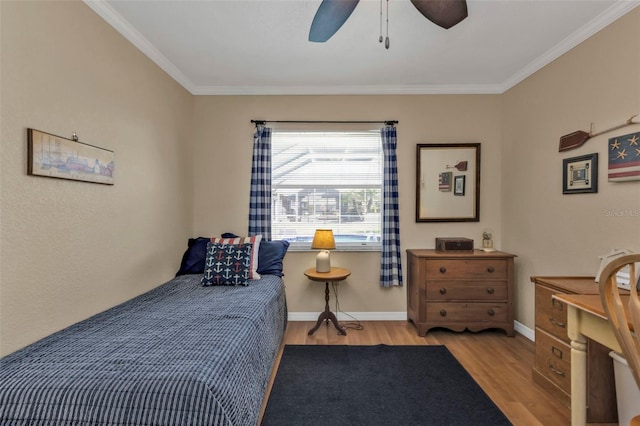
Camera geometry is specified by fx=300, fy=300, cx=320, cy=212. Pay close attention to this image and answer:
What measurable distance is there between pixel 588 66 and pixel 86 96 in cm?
365

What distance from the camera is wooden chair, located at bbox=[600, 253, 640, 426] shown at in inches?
40.3

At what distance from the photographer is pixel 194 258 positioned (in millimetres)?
3098

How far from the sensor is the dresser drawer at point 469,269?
9.86 feet

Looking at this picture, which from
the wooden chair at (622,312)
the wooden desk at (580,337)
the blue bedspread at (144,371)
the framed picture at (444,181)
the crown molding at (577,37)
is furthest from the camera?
the framed picture at (444,181)

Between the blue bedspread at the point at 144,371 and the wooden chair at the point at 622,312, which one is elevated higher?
the wooden chair at the point at 622,312

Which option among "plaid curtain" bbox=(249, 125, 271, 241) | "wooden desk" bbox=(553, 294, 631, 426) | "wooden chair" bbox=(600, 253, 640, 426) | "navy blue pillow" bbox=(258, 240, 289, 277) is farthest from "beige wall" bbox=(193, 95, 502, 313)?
"wooden chair" bbox=(600, 253, 640, 426)

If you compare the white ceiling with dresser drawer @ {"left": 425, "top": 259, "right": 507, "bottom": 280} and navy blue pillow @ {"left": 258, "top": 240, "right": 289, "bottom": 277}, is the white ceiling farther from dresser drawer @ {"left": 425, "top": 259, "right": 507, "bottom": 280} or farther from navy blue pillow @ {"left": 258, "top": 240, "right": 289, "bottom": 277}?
dresser drawer @ {"left": 425, "top": 259, "right": 507, "bottom": 280}

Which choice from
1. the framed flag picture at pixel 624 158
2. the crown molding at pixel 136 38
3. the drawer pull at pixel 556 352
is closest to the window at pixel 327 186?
the crown molding at pixel 136 38

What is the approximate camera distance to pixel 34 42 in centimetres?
160

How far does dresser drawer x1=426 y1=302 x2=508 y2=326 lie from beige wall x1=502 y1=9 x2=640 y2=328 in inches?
11.8

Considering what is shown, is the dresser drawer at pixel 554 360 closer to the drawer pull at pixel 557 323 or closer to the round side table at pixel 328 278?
the drawer pull at pixel 557 323

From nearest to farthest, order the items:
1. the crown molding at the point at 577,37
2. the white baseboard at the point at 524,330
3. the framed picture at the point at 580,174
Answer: the crown molding at the point at 577,37 → the framed picture at the point at 580,174 → the white baseboard at the point at 524,330

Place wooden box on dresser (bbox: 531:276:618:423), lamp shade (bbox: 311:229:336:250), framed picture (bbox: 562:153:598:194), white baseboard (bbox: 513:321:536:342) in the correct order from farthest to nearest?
1. lamp shade (bbox: 311:229:336:250)
2. white baseboard (bbox: 513:321:536:342)
3. framed picture (bbox: 562:153:598:194)
4. wooden box on dresser (bbox: 531:276:618:423)

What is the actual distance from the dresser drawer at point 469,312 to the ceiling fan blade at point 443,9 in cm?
243
